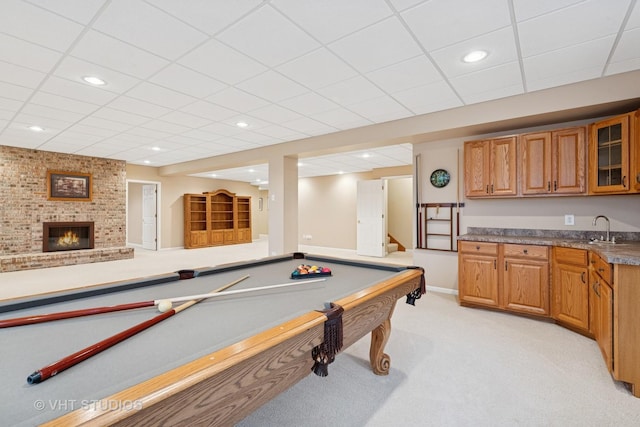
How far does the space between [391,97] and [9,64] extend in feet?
11.4

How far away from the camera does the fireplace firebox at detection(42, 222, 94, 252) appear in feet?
21.2

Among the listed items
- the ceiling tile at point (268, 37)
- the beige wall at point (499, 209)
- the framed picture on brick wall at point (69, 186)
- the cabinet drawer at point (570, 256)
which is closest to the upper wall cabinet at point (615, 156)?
the beige wall at point (499, 209)

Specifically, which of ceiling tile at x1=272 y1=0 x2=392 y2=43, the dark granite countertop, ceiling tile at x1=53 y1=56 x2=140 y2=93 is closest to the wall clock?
the dark granite countertop

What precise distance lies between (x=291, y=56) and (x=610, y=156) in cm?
312

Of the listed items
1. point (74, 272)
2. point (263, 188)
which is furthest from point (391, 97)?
point (263, 188)

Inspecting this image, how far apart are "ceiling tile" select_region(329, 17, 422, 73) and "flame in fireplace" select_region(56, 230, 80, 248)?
7474 millimetres

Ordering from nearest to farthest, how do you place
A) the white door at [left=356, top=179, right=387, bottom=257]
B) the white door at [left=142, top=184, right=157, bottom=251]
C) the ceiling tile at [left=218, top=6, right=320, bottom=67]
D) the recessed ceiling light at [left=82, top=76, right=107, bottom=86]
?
the ceiling tile at [left=218, top=6, right=320, bottom=67] < the recessed ceiling light at [left=82, top=76, right=107, bottom=86] < the white door at [left=356, top=179, right=387, bottom=257] < the white door at [left=142, top=184, right=157, bottom=251]

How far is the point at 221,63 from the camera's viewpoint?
2.55m

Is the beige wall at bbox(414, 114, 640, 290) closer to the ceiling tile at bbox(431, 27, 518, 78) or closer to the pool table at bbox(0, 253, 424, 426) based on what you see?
the ceiling tile at bbox(431, 27, 518, 78)

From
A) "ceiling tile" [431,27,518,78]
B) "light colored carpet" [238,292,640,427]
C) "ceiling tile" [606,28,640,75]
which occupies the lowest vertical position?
"light colored carpet" [238,292,640,427]

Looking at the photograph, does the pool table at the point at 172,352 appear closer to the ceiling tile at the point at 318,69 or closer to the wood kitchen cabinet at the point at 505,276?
the ceiling tile at the point at 318,69

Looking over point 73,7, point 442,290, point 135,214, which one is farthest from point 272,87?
point 135,214

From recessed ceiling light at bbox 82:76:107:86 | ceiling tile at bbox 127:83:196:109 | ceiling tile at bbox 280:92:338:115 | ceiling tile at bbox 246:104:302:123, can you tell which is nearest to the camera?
recessed ceiling light at bbox 82:76:107:86

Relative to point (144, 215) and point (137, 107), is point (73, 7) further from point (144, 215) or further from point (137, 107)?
point (144, 215)
